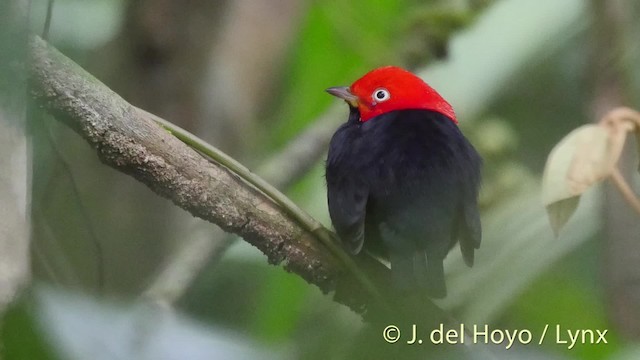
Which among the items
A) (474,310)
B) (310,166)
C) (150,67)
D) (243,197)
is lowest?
(474,310)

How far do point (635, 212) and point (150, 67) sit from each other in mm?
721

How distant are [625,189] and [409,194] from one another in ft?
0.82

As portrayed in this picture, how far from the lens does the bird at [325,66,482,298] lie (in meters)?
1.10

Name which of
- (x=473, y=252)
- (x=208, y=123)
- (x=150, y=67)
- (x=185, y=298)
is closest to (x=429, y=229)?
(x=473, y=252)

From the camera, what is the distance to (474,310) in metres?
1.14

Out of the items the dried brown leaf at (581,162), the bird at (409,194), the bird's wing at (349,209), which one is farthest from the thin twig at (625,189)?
the bird's wing at (349,209)

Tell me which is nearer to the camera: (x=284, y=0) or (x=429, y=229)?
(x=429, y=229)

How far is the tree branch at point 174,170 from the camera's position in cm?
101

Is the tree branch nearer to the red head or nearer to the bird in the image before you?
the bird

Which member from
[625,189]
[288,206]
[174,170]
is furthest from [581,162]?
[174,170]

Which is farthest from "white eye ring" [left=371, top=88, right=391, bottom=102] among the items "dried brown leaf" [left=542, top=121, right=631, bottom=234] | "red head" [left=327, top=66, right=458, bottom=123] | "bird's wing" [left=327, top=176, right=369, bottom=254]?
"dried brown leaf" [left=542, top=121, right=631, bottom=234]

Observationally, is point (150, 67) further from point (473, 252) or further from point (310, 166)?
point (473, 252)

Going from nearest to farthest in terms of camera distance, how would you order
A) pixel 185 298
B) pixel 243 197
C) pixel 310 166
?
pixel 243 197
pixel 185 298
pixel 310 166

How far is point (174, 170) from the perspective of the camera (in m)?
1.05
